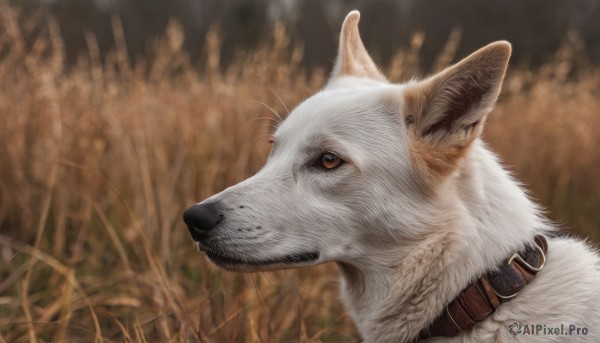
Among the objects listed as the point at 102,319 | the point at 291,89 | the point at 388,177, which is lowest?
the point at 102,319

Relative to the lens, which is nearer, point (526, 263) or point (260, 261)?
point (526, 263)

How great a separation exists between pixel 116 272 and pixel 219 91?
77.8 inches

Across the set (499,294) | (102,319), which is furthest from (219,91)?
(499,294)

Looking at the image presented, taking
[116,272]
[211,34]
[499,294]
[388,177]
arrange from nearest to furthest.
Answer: [499,294] < [388,177] < [116,272] < [211,34]

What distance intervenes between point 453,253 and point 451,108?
1.60 ft

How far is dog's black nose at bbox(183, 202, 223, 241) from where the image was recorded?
2.08 meters

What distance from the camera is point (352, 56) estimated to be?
2828 mm

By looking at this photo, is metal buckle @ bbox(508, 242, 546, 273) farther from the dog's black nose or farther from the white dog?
the dog's black nose

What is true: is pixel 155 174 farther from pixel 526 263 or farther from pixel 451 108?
pixel 526 263

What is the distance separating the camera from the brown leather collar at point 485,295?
1.98 m

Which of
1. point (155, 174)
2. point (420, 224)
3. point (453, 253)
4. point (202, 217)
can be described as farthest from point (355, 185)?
point (155, 174)

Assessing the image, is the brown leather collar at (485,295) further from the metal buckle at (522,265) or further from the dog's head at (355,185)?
the dog's head at (355,185)

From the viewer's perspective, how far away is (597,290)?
2029 millimetres

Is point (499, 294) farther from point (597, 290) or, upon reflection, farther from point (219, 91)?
point (219, 91)
